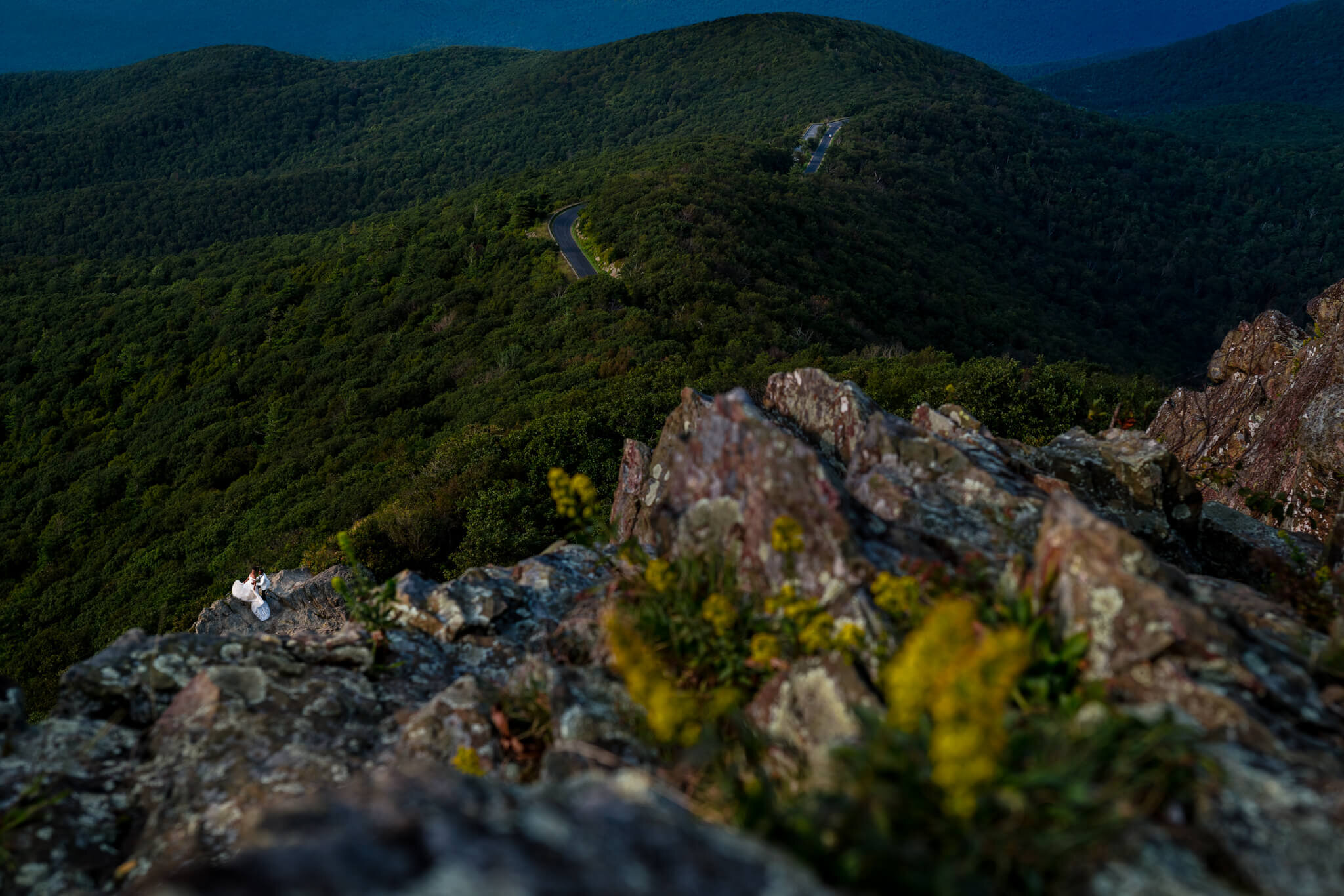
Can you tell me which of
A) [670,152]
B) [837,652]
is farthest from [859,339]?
[670,152]

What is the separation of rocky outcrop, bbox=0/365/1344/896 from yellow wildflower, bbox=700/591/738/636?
48 centimetres

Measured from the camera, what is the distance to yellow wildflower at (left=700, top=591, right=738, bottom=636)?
13.9ft

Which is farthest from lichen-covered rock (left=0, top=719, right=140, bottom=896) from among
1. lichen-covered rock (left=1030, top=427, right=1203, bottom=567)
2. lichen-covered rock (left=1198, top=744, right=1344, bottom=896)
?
lichen-covered rock (left=1030, top=427, right=1203, bottom=567)

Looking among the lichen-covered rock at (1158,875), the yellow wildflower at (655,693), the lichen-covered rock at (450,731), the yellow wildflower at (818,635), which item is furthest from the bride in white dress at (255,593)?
the lichen-covered rock at (1158,875)

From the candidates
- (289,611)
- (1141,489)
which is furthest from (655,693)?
(289,611)

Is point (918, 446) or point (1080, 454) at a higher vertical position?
point (918, 446)

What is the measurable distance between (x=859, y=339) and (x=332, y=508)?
82.3 ft

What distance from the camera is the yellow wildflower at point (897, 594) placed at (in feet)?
12.9

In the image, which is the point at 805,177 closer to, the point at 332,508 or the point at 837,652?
the point at 332,508

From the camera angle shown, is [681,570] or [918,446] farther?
[918,446]

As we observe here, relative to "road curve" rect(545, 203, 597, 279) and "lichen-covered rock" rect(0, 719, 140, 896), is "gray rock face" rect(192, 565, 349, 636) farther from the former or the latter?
"road curve" rect(545, 203, 597, 279)

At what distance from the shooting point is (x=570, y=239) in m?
48.2

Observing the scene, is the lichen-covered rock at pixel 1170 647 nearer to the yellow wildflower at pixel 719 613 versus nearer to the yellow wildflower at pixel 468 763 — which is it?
the yellow wildflower at pixel 719 613

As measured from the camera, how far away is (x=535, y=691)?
14.9ft
